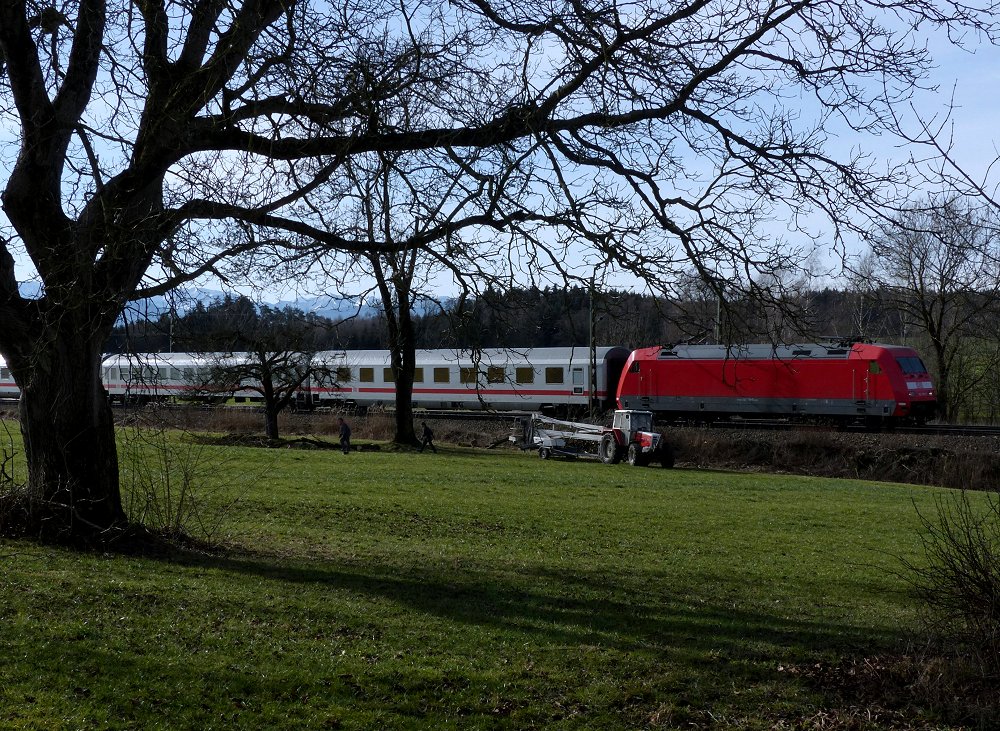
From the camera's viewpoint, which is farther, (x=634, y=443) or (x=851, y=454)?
(x=851, y=454)

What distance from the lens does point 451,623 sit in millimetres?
7824

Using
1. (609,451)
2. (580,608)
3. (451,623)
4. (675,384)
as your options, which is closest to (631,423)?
(609,451)

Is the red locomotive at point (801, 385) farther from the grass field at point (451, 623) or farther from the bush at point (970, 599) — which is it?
the bush at point (970, 599)

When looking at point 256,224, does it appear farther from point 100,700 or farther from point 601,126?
point 100,700

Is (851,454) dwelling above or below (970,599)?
below

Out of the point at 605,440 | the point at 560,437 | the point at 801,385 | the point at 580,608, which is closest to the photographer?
the point at 580,608

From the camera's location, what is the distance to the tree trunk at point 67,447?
968cm

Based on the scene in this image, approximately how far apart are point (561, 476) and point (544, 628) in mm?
15588

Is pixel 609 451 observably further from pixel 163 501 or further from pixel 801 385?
pixel 163 501

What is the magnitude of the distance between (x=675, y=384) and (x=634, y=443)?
876cm

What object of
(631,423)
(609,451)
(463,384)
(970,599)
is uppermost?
(463,384)

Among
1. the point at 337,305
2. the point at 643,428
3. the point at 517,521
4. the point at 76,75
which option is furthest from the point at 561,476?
the point at 76,75

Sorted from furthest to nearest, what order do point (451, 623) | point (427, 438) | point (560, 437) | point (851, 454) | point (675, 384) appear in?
point (675, 384), point (560, 437), point (427, 438), point (851, 454), point (451, 623)

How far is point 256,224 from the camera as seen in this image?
9.10 metres
